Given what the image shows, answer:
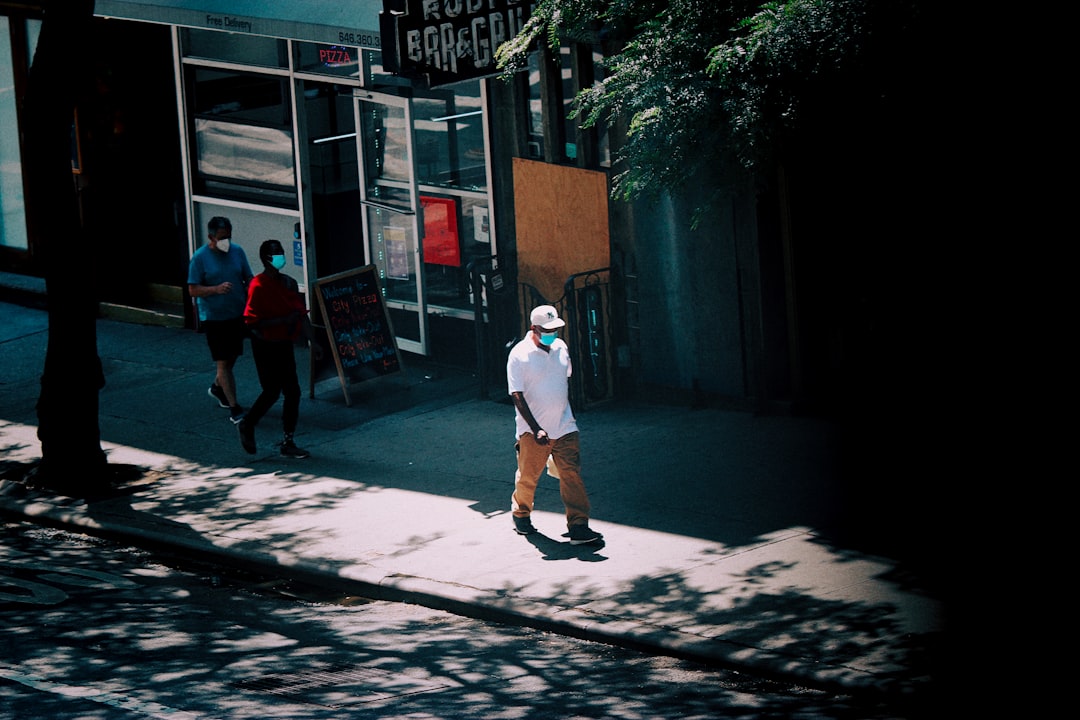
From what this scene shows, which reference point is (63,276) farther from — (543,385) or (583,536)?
(583,536)

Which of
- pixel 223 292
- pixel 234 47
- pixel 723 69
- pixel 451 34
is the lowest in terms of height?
pixel 223 292

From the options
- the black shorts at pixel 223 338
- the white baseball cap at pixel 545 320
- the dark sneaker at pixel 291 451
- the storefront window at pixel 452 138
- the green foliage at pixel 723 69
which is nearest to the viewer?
the green foliage at pixel 723 69

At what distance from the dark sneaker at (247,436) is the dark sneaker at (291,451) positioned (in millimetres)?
274

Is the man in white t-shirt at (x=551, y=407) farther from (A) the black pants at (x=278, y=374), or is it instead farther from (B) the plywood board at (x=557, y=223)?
(B) the plywood board at (x=557, y=223)

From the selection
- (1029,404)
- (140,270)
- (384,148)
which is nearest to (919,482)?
(1029,404)

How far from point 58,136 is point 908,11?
6417 mm

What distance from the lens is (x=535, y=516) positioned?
11344 millimetres

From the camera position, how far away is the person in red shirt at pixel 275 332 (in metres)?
13.0

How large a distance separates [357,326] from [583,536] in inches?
193

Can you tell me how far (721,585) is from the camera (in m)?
9.58

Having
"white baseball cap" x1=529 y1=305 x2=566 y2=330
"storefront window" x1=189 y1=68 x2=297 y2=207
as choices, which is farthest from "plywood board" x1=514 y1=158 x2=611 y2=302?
"white baseball cap" x1=529 y1=305 x2=566 y2=330

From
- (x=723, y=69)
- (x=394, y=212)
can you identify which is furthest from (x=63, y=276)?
(x=723, y=69)

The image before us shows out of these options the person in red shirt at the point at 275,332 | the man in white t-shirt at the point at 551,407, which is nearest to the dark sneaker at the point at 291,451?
the person in red shirt at the point at 275,332

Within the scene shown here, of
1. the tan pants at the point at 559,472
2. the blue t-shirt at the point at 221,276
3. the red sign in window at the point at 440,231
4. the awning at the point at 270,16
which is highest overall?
the awning at the point at 270,16
